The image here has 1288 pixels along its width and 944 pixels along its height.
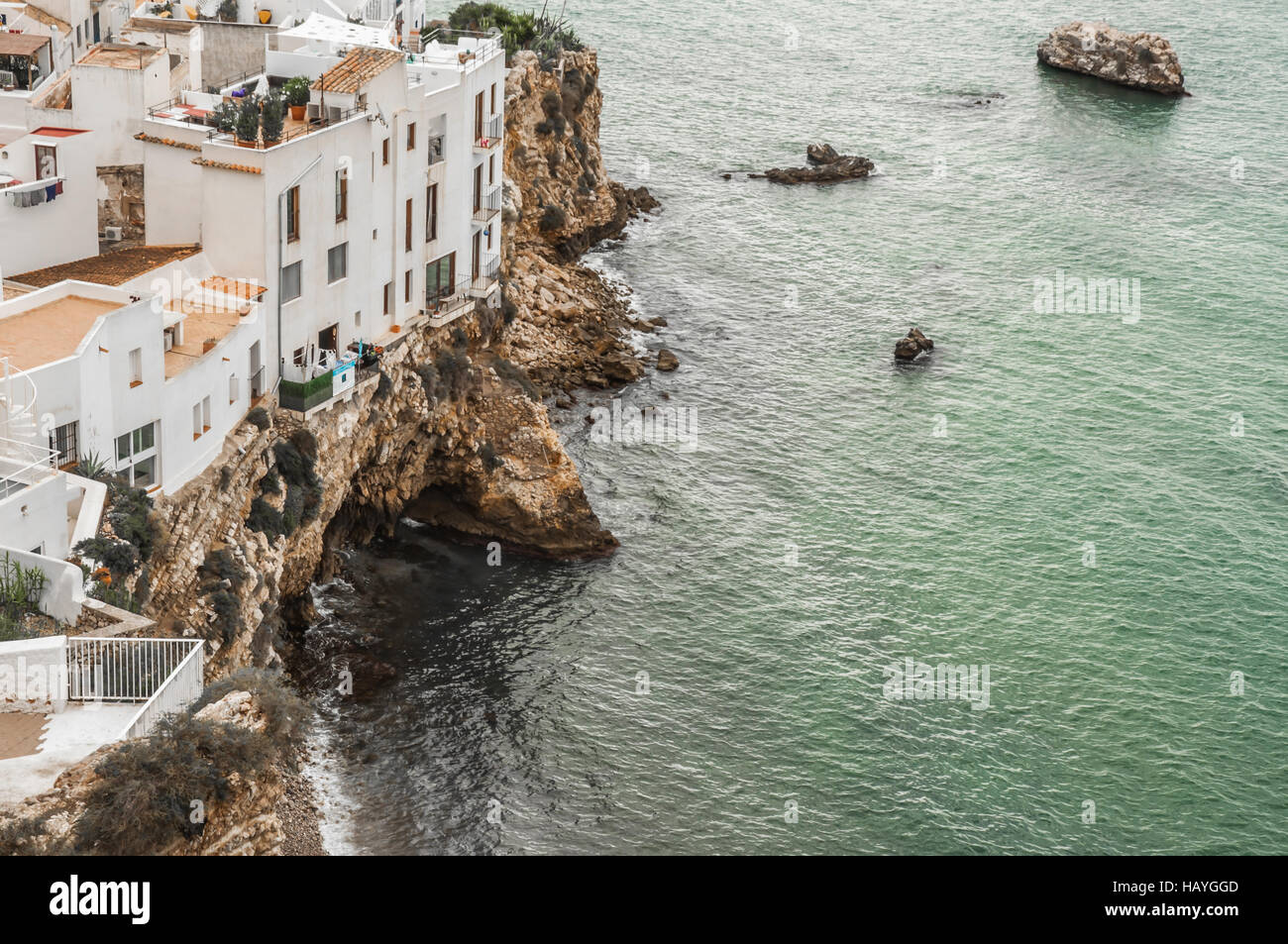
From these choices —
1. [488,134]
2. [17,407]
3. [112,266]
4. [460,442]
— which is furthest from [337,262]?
[17,407]

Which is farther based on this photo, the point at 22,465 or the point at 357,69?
the point at 357,69

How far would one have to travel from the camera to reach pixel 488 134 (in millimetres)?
74062

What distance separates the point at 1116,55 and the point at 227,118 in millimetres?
115072

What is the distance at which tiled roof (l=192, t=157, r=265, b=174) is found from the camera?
186ft

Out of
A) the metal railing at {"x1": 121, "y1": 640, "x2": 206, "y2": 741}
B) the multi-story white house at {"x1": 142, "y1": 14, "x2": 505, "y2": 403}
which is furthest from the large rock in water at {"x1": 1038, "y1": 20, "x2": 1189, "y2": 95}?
the metal railing at {"x1": 121, "y1": 640, "x2": 206, "y2": 741}

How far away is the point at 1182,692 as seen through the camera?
65.9 metres

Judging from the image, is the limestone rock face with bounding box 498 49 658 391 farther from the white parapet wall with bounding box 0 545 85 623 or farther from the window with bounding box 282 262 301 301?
the white parapet wall with bounding box 0 545 85 623

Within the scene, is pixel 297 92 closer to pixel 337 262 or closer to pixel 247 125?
pixel 247 125

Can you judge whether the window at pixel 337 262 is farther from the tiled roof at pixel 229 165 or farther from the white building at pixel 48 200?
the white building at pixel 48 200

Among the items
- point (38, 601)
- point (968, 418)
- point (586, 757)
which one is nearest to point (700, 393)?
point (968, 418)

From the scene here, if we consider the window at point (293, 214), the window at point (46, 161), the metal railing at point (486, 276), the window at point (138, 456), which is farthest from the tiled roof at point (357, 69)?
the window at point (138, 456)

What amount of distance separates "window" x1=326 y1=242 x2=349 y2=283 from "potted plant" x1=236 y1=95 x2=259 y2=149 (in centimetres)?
592

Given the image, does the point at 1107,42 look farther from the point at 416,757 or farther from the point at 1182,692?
the point at 416,757

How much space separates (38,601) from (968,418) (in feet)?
200
